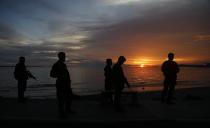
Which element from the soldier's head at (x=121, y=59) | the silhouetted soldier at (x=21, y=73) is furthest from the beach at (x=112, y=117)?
the silhouetted soldier at (x=21, y=73)

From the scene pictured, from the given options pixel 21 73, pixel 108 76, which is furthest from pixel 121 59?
pixel 21 73

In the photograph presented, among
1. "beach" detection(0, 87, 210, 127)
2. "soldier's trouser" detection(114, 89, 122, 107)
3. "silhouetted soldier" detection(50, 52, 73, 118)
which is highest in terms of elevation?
"silhouetted soldier" detection(50, 52, 73, 118)

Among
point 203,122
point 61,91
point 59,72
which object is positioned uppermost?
point 59,72

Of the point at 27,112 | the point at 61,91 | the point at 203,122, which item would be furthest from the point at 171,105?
the point at 27,112

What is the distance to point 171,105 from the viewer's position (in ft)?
36.5

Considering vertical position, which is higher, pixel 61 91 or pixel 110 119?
pixel 61 91

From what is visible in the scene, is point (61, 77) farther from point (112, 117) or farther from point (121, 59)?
point (121, 59)

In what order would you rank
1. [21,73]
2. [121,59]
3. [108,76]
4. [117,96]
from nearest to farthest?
[121,59], [117,96], [108,76], [21,73]

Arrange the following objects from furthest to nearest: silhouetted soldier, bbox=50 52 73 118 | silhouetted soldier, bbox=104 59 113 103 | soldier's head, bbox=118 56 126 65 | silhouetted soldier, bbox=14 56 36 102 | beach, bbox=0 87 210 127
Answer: silhouetted soldier, bbox=14 56 36 102, silhouetted soldier, bbox=104 59 113 103, soldier's head, bbox=118 56 126 65, silhouetted soldier, bbox=50 52 73 118, beach, bbox=0 87 210 127

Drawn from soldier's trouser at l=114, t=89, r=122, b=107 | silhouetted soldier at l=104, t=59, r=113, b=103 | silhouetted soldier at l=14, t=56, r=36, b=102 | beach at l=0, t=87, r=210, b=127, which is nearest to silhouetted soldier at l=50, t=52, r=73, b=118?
beach at l=0, t=87, r=210, b=127

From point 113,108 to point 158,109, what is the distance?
5.67 feet

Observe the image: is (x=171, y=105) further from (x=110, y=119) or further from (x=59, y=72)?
(x=59, y=72)

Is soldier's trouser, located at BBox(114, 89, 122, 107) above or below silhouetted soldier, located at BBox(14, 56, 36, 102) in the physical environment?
below

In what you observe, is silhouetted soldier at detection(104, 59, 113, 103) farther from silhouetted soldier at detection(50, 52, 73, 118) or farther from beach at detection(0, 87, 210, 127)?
silhouetted soldier at detection(50, 52, 73, 118)
